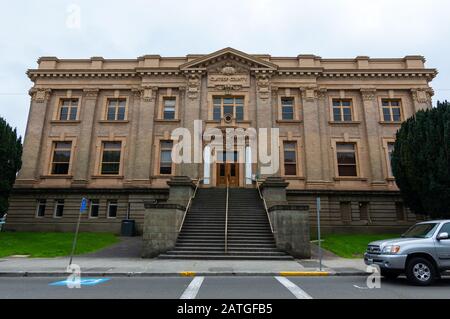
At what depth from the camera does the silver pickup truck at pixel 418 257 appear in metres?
8.19

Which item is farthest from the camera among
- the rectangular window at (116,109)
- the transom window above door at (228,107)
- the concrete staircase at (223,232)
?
the rectangular window at (116,109)

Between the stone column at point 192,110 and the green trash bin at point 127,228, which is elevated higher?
the stone column at point 192,110

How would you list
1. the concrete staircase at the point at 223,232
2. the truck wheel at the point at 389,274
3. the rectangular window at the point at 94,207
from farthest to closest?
the rectangular window at the point at 94,207
the concrete staircase at the point at 223,232
the truck wheel at the point at 389,274

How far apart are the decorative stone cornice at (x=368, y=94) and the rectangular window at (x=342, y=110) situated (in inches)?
46.6

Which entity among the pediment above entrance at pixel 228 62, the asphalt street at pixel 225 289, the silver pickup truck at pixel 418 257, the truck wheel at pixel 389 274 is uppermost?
the pediment above entrance at pixel 228 62

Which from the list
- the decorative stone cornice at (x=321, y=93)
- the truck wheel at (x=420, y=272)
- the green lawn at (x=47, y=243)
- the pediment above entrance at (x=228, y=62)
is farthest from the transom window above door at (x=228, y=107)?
the truck wheel at (x=420, y=272)

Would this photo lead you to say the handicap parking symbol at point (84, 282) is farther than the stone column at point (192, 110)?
No

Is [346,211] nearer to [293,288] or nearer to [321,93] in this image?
[321,93]

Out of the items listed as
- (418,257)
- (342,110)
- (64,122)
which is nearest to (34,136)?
(64,122)

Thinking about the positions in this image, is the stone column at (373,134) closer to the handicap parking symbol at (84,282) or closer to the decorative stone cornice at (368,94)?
the decorative stone cornice at (368,94)

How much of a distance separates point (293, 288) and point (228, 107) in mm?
18682

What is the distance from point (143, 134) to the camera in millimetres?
23688

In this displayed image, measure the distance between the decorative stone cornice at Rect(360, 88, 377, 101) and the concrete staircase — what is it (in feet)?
44.0
